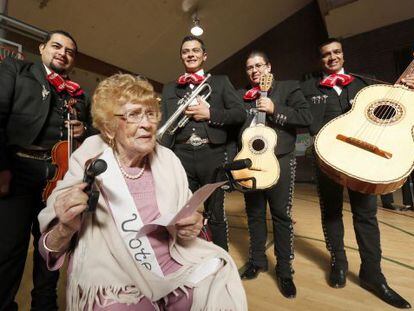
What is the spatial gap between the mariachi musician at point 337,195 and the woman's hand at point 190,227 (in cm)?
128

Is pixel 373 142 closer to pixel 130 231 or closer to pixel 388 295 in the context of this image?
pixel 388 295

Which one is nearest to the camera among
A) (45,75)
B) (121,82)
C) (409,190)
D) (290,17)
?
(121,82)

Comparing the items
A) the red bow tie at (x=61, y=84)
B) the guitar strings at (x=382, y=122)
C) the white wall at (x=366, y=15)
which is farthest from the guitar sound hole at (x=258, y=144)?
the white wall at (x=366, y=15)

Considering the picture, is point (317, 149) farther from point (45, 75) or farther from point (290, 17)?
point (290, 17)

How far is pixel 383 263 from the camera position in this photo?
2.44 m

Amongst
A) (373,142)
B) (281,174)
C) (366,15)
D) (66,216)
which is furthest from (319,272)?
(366,15)

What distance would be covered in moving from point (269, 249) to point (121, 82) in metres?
2.35

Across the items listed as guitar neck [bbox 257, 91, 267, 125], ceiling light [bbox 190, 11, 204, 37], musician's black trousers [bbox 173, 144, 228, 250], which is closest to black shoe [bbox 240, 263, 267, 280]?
musician's black trousers [bbox 173, 144, 228, 250]

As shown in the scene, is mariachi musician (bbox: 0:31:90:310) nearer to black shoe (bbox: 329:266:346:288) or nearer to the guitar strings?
the guitar strings

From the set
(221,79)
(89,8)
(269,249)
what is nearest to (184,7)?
(89,8)

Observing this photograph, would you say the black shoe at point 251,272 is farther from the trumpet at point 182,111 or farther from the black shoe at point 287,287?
the trumpet at point 182,111

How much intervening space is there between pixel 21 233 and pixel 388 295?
2.32 metres

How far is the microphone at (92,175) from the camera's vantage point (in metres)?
0.78

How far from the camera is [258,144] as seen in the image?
207 cm
